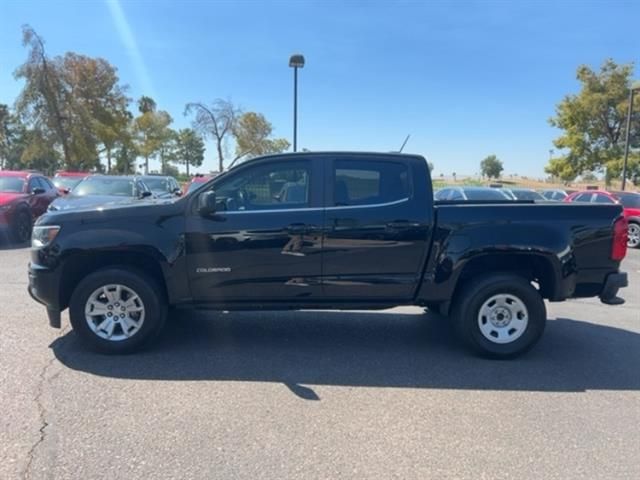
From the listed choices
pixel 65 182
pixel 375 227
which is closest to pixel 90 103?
pixel 65 182

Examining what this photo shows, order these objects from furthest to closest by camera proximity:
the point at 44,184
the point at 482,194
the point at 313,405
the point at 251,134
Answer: the point at 251,134 < the point at 482,194 < the point at 44,184 < the point at 313,405

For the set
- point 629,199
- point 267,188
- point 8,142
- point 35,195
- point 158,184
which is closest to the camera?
point 267,188

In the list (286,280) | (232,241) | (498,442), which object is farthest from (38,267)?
(498,442)

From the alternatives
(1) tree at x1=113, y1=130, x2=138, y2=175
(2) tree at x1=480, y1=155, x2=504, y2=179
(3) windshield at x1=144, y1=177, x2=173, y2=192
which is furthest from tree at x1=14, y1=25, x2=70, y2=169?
(2) tree at x1=480, y1=155, x2=504, y2=179

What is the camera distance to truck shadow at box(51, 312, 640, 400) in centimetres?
442

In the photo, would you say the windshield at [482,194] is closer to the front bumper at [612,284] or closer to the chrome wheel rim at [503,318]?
the front bumper at [612,284]

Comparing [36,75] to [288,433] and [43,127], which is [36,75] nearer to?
[43,127]

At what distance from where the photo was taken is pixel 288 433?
347 cm

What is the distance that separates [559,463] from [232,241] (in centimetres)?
315

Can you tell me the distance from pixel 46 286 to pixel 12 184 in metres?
9.71

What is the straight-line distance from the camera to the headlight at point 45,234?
4.78 m

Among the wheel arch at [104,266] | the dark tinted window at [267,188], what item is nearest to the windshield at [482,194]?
the dark tinted window at [267,188]

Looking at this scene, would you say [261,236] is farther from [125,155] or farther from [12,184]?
[125,155]

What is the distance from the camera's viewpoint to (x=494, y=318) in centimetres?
503
